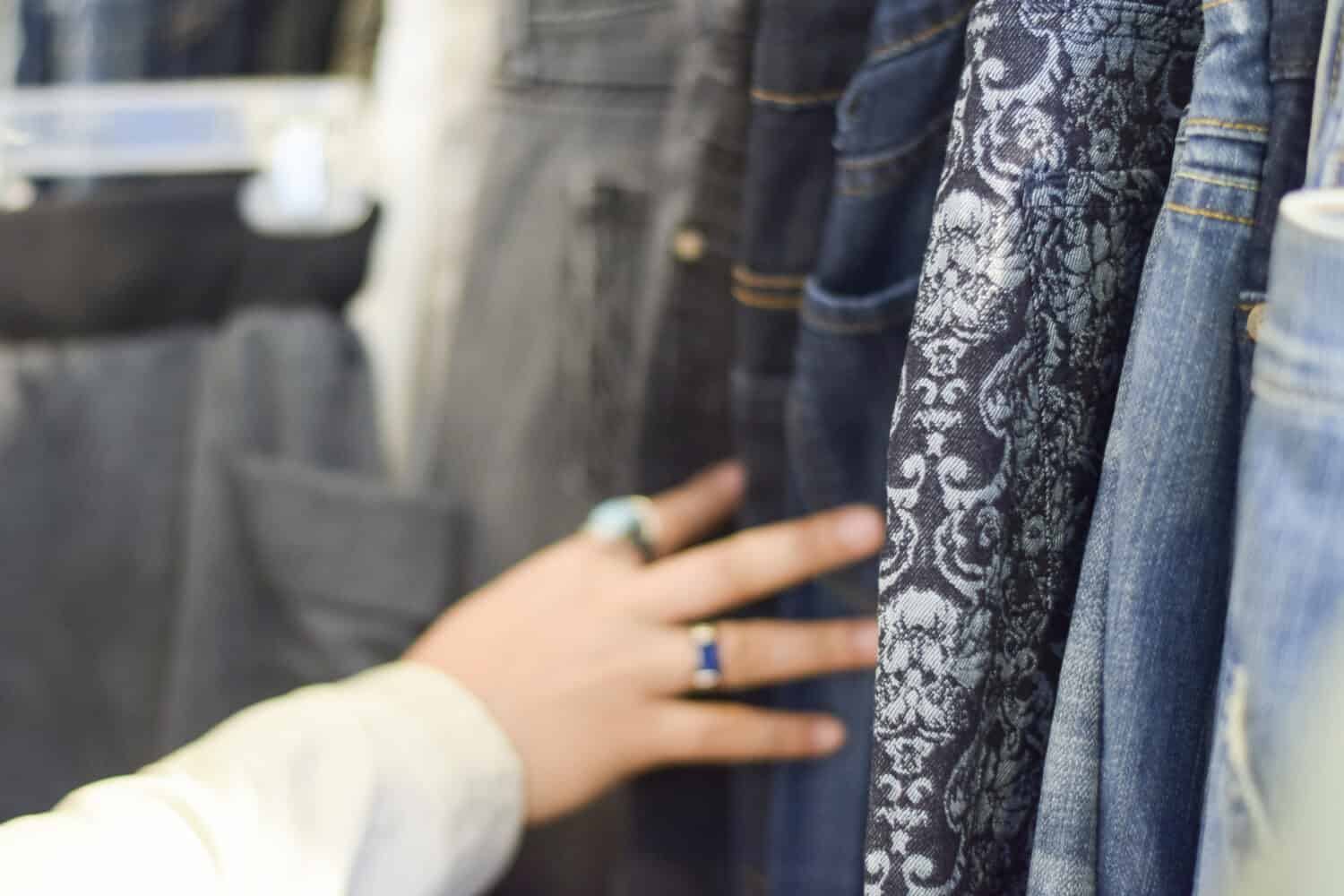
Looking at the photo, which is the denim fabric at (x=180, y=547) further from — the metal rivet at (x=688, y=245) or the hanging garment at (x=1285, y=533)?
the hanging garment at (x=1285, y=533)

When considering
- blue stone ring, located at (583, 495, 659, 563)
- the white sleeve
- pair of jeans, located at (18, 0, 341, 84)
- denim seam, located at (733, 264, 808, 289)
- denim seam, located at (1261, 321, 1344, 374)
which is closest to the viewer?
denim seam, located at (1261, 321, 1344, 374)

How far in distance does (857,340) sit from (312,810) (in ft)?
0.84

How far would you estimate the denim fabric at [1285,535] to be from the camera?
0.21 metres

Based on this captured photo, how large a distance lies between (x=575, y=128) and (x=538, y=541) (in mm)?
252

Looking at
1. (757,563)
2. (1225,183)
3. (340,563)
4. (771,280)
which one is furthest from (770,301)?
(340,563)

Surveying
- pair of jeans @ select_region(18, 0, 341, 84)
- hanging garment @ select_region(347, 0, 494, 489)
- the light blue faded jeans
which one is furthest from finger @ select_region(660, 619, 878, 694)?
pair of jeans @ select_region(18, 0, 341, 84)

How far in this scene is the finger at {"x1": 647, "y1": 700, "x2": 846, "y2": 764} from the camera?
1.72 ft

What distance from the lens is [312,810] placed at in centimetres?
39

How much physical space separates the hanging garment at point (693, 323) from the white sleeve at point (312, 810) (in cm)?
14

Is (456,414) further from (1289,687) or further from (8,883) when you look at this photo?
(1289,687)

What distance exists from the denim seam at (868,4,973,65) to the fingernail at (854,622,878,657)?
0.80 ft

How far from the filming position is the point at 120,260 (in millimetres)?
659

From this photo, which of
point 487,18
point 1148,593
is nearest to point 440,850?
point 1148,593

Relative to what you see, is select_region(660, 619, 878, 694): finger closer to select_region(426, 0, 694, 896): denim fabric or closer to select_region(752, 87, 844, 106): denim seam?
select_region(426, 0, 694, 896): denim fabric
